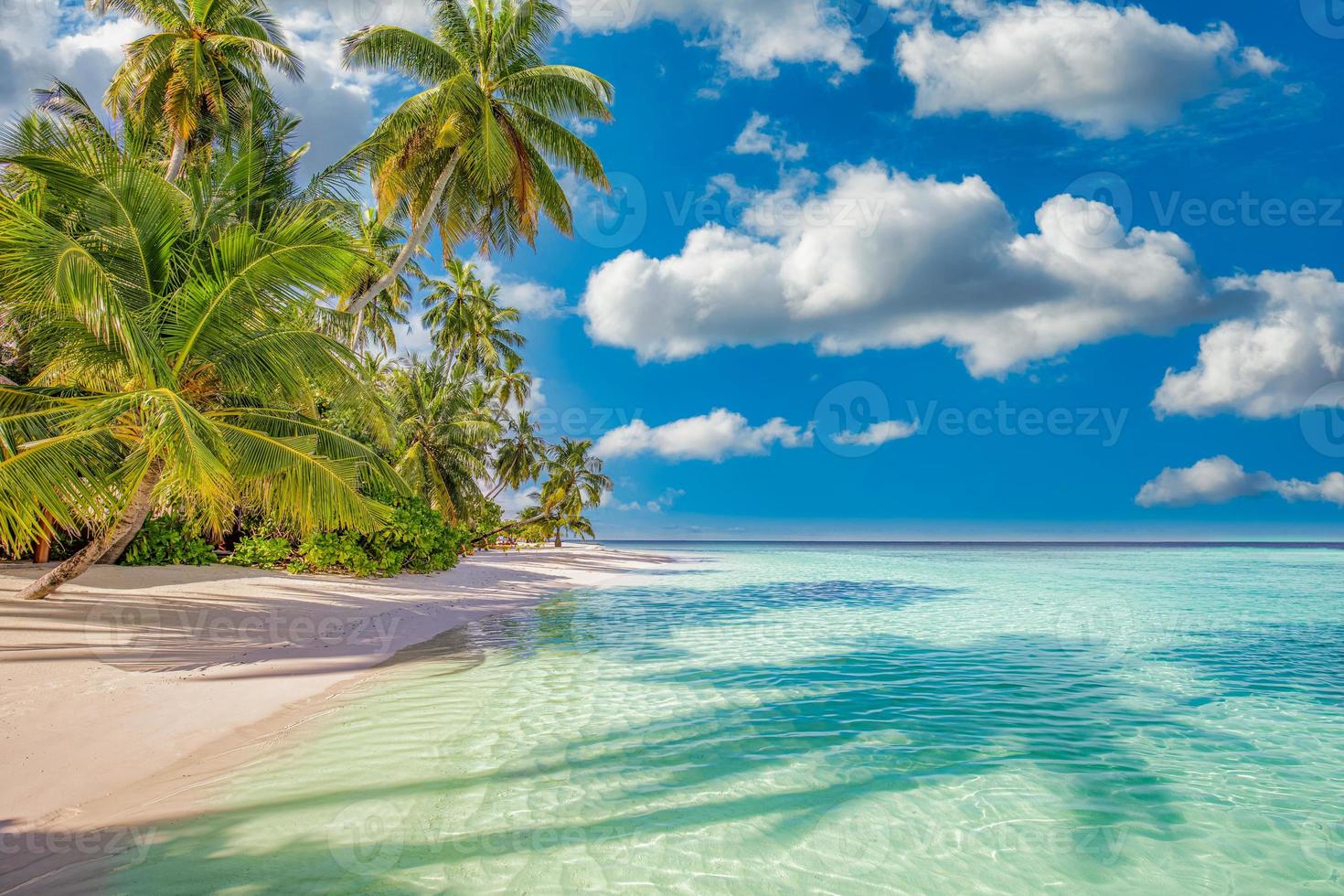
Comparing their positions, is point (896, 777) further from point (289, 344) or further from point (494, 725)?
point (289, 344)

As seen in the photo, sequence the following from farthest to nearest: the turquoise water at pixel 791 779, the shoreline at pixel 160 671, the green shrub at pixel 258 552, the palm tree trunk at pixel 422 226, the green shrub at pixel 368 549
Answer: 1. the green shrub at pixel 368 549
2. the green shrub at pixel 258 552
3. the palm tree trunk at pixel 422 226
4. the shoreline at pixel 160 671
5. the turquoise water at pixel 791 779

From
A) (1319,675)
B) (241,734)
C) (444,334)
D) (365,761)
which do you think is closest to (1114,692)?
(1319,675)

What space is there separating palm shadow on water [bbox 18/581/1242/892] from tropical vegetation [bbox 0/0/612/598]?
4391 mm

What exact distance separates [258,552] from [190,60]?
39.8 ft

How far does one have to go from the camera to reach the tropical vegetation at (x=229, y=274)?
23.4 ft

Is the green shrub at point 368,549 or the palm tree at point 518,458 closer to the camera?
the green shrub at point 368,549

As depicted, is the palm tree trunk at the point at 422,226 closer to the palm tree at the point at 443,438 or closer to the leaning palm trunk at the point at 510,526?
the palm tree at the point at 443,438

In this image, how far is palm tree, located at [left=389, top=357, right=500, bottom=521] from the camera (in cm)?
2312

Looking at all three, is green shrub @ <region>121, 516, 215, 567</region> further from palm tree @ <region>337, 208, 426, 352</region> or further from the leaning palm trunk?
the leaning palm trunk

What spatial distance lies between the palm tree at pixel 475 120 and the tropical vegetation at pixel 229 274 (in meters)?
Answer: 0.06

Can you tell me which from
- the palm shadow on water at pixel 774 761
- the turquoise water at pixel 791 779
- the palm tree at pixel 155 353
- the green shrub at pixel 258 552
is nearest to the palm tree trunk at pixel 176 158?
the palm tree at pixel 155 353

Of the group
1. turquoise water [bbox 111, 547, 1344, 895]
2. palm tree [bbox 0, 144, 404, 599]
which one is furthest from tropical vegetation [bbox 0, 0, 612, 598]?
turquoise water [bbox 111, 547, 1344, 895]

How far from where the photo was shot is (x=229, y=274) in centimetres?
791

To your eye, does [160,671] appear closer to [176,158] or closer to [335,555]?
[335,555]
